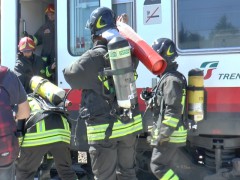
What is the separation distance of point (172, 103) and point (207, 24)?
0.92 meters

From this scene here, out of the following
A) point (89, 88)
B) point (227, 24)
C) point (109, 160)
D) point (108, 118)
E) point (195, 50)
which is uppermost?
point (227, 24)

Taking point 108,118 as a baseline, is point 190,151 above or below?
below

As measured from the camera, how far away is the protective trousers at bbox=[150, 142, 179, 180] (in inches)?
163

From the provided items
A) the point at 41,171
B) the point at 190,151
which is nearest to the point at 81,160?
the point at 41,171

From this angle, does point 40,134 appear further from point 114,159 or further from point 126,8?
point 126,8

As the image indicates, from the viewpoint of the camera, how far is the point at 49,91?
4207 mm

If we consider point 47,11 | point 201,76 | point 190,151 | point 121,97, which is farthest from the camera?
point 47,11

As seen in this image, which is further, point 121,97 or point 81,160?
point 81,160

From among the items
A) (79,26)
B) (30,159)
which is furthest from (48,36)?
(30,159)

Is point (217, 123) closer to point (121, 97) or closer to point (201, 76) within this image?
point (201, 76)

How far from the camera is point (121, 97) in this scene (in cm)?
352

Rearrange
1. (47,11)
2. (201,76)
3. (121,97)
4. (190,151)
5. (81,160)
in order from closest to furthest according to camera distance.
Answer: (121,97), (201,76), (190,151), (81,160), (47,11)

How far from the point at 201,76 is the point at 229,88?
33cm

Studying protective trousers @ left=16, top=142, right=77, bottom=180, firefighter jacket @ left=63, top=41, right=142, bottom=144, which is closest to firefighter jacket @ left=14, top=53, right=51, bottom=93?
protective trousers @ left=16, top=142, right=77, bottom=180
